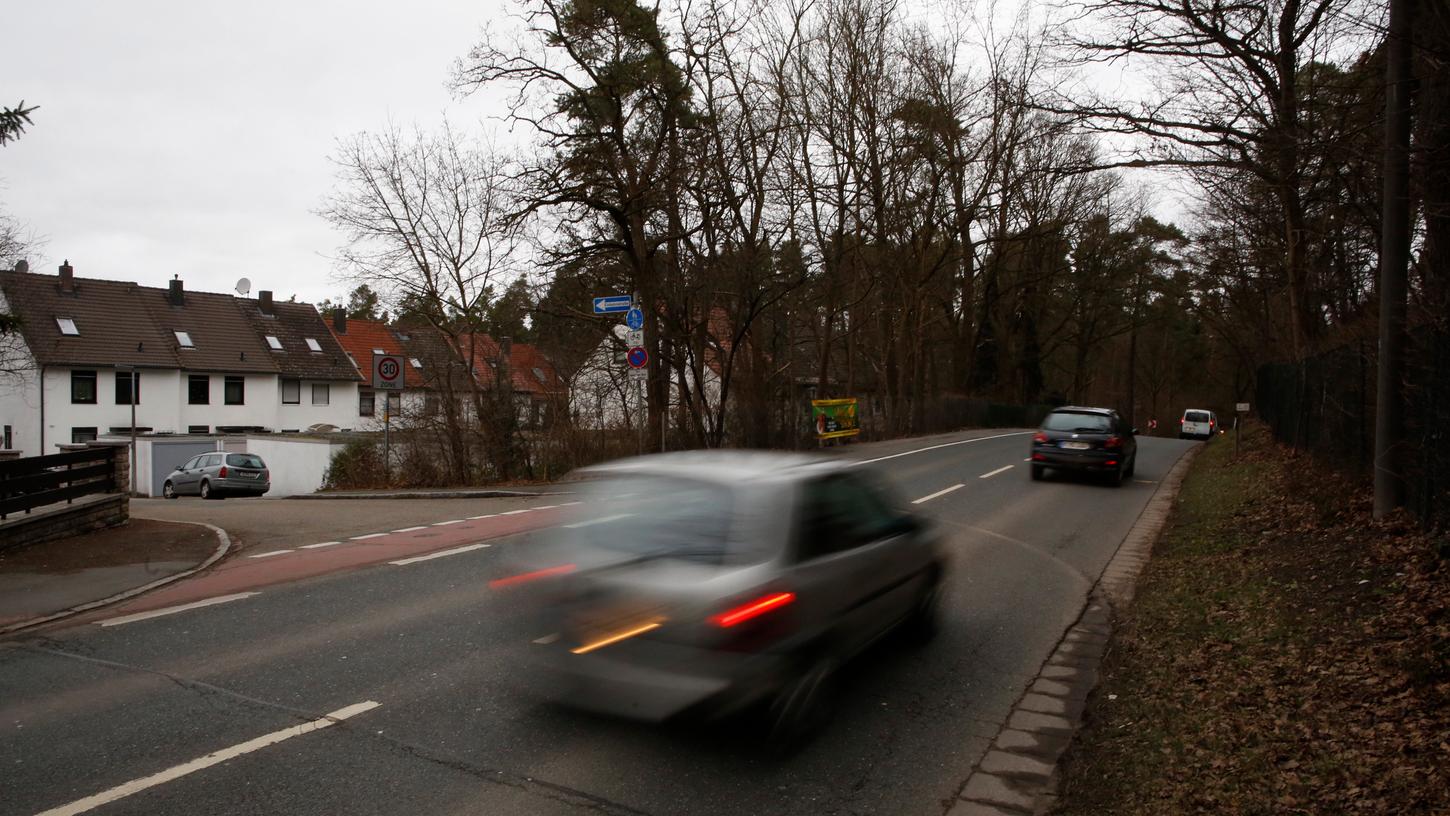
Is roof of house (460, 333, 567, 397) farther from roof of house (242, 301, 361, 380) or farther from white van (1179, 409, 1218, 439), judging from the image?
white van (1179, 409, 1218, 439)

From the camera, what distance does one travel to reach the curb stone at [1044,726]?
168 inches

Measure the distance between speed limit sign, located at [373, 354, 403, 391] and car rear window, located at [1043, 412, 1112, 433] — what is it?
14.3 meters

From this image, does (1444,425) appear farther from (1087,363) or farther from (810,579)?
(1087,363)

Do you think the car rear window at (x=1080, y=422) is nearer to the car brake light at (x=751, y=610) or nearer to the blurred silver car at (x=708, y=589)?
the blurred silver car at (x=708, y=589)

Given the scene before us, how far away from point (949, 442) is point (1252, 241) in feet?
35.9

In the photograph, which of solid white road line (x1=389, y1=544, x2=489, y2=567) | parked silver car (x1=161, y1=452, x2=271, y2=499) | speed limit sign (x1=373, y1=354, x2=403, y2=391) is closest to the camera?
solid white road line (x1=389, y1=544, x2=489, y2=567)

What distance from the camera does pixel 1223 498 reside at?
14531 mm

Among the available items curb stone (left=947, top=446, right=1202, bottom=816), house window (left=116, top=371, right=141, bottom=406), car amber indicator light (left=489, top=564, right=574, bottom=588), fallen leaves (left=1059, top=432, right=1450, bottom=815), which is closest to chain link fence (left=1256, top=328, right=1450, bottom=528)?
fallen leaves (left=1059, top=432, right=1450, bottom=815)

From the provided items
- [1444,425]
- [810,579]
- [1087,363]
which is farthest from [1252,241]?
[1087,363]

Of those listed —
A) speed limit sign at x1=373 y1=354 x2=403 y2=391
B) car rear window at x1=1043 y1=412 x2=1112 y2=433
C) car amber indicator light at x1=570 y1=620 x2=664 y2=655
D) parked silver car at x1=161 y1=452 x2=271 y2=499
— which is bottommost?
parked silver car at x1=161 y1=452 x2=271 y2=499

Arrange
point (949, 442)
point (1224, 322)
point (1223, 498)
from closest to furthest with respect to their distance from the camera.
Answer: point (1223, 498) → point (949, 442) → point (1224, 322)

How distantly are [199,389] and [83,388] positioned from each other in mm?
5344

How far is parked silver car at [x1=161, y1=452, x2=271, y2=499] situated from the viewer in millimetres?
30391

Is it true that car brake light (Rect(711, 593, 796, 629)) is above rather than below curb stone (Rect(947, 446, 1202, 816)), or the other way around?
above
